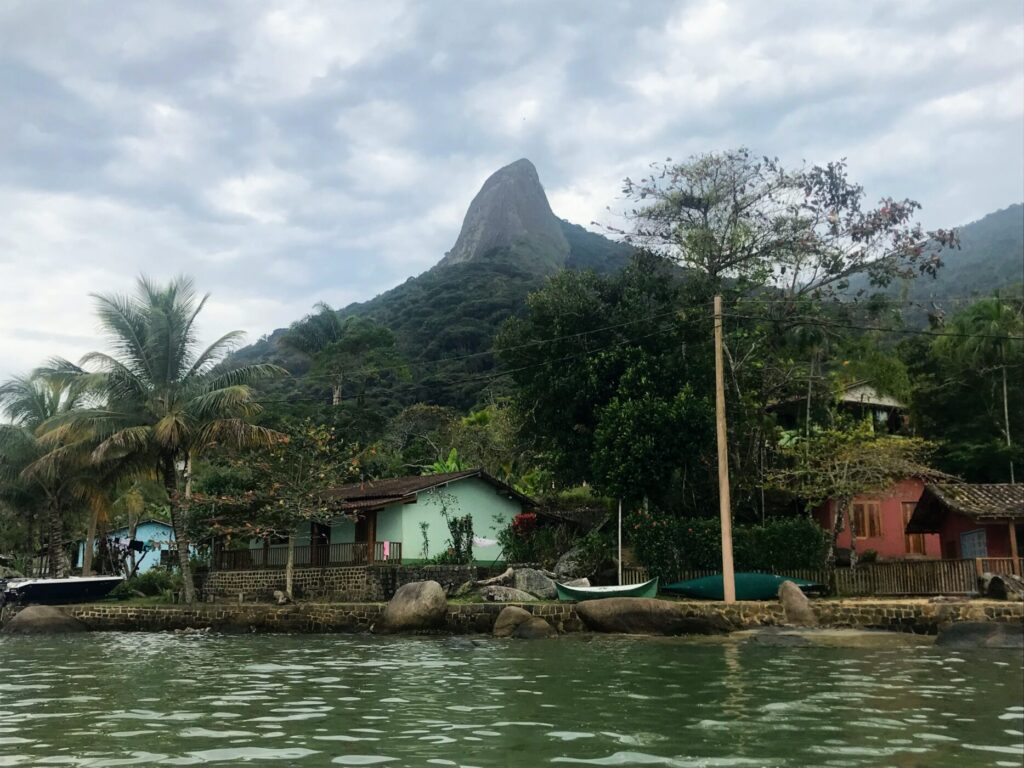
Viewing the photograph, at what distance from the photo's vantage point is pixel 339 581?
2819cm

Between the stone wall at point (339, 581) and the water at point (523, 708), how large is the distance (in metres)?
10.0

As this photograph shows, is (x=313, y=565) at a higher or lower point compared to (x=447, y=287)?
lower

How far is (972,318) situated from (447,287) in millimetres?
59783

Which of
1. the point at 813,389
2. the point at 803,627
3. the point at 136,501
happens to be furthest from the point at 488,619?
the point at 136,501

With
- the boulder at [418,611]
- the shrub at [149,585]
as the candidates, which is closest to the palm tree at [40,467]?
the shrub at [149,585]

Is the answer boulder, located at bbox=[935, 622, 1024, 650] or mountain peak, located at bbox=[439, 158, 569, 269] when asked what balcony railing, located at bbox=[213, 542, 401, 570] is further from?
mountain peak, located at bbox=[439, 158, 569, 269]

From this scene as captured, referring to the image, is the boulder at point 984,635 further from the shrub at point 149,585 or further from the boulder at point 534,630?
the shrub at point 149,585

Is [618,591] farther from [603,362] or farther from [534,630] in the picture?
[603,362]

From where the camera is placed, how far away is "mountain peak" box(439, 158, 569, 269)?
128750 millimetres

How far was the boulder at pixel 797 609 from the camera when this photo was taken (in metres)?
19.8

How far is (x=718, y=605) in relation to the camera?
66.9 ft

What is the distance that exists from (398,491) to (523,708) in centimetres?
2093

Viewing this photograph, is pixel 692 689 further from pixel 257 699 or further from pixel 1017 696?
pixel 257 699

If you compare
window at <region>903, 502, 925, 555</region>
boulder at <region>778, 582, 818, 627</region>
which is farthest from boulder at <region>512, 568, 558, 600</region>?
window at <region>903, 502, 925, 555</region>
